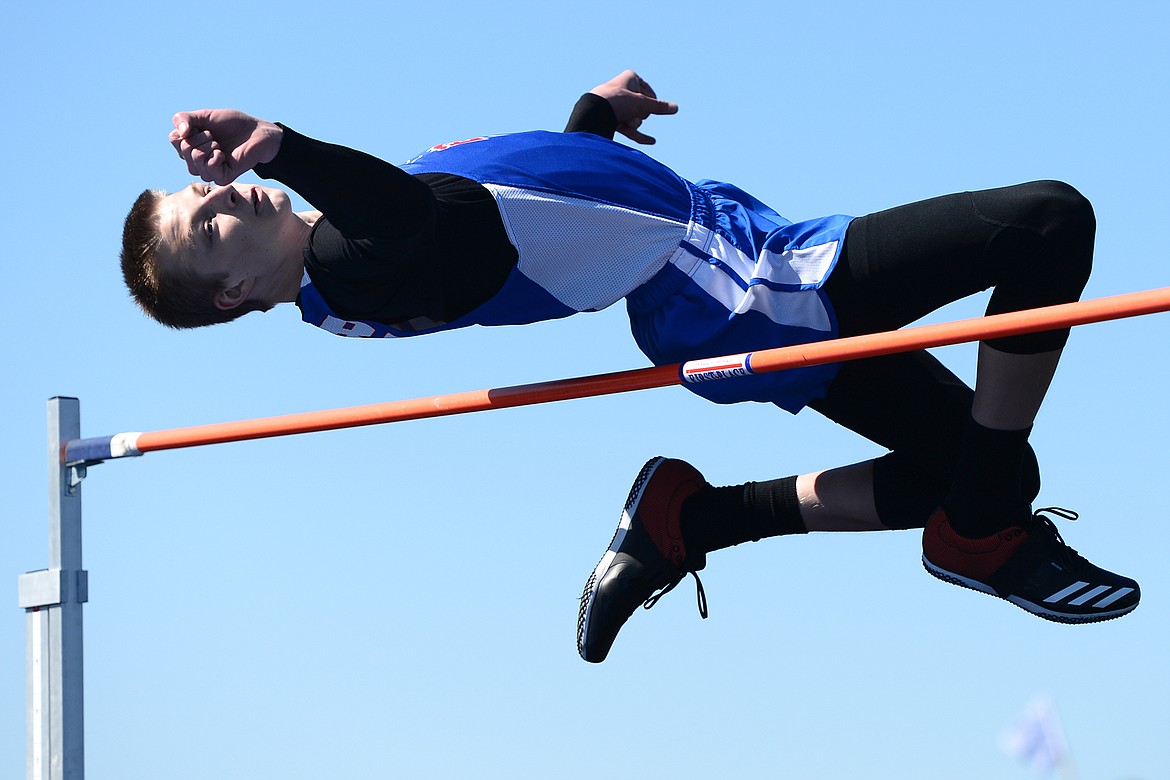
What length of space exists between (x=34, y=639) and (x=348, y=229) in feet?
5.07

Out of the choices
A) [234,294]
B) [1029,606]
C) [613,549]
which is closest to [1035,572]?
[1029,606]

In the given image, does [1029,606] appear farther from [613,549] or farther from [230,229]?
[230,229]

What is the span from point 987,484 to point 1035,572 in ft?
0.70

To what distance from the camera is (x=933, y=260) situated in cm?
250

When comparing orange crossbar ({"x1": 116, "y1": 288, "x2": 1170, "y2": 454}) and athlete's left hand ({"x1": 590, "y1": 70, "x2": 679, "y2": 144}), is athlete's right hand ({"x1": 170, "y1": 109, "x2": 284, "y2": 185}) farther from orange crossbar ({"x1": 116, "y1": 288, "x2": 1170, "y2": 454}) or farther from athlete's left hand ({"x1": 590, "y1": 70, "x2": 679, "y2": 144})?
athlete's left hand ({"x1": 590, "y1": 70, "x2": 679, "y2": 144})

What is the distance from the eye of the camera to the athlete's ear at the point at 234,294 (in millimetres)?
2646

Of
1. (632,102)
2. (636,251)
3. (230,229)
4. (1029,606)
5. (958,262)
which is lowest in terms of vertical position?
(1029,606)

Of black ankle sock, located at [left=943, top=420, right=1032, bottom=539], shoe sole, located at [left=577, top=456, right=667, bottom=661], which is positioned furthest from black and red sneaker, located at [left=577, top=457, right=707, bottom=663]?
black ankle sock, located at [left=943, top=420, right=1032, bottom=539]

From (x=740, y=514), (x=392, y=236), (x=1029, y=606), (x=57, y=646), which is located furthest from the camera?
(x=57, y=646)

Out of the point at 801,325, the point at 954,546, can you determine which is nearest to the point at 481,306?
the point at 801,325

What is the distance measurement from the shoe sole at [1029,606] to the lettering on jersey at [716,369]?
0.62 m

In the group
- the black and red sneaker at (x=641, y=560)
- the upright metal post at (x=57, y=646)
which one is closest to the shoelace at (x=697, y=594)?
the black and red sneaker at (x=641, y=560)

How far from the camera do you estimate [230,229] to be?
258 centimetres

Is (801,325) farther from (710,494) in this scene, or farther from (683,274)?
(710,494)
